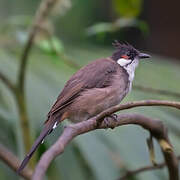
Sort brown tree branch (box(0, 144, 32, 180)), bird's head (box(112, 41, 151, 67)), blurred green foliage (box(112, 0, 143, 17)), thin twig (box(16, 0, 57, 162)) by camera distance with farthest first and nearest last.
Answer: blurred green foliage (box(112, 0, 143, 17)) < bird's head (box(112, 41, 151, 67)) < thin twig (box(16, 0, 57, 162)) < brown tree branch (box(0, 144, 32, 180))

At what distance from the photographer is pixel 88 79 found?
2789 mm

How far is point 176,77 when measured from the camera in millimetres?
3416

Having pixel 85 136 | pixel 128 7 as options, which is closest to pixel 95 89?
pixel 85 136

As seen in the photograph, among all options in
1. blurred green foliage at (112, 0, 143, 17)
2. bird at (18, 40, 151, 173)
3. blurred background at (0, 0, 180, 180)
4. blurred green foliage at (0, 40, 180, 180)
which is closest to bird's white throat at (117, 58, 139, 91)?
bird at (18, 40, 151, 173)

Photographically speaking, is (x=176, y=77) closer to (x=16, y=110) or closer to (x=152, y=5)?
(x=16, y=110)

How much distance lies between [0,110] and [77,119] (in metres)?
0.45

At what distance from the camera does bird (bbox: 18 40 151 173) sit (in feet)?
8.61

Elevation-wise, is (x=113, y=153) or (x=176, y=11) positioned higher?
(x=113, y=153)

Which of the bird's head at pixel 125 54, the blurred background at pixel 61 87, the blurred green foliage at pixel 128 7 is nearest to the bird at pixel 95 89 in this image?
the bird's head at pixel 125 54

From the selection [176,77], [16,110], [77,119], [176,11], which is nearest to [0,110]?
[16,110]

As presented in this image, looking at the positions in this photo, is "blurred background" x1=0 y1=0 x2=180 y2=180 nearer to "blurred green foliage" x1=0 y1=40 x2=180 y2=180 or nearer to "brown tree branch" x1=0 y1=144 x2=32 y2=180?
"blurred green foliage" x1=0 y1=40 x2=180 y2=180

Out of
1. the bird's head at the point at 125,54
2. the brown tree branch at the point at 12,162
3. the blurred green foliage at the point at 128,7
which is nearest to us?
the brown tree branch at the point at 12,162

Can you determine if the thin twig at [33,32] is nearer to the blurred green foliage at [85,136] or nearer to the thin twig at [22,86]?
the thin twig at [22,86]

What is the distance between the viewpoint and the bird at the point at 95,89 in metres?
2.62
